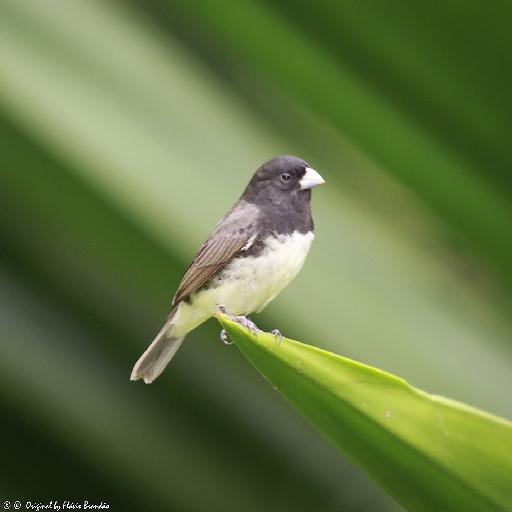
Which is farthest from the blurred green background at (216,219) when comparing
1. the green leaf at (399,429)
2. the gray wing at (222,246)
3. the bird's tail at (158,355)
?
the green leaf at (399,429)

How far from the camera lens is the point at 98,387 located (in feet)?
6.94

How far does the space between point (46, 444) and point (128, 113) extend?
0.75m

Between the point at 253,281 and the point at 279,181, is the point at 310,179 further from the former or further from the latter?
the point at 253,281

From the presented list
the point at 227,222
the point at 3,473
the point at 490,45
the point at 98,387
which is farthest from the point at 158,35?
the point at 490,45

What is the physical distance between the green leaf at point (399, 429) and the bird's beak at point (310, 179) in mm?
1593

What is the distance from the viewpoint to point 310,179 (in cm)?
254

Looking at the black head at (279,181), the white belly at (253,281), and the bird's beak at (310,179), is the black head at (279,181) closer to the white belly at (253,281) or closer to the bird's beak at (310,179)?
the bird's beak at (310,179)

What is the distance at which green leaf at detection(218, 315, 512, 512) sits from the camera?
2.58 ft

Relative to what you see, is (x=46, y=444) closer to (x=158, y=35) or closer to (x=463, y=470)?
(x=158, y=35)

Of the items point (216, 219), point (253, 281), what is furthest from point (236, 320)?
point (216, 219)

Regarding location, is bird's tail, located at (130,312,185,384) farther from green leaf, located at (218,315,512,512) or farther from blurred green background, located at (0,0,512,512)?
green leaf, located at (218,315,512,512)

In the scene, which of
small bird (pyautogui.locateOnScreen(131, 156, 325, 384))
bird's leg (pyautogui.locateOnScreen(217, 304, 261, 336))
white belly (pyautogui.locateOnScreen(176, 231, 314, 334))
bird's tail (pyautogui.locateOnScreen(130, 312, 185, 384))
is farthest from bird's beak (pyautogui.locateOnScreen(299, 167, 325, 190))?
bird's tail (pyautogui.locateOnScreen(130, 312, 185, 384))

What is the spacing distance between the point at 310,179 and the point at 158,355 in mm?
594

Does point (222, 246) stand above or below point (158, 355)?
above
